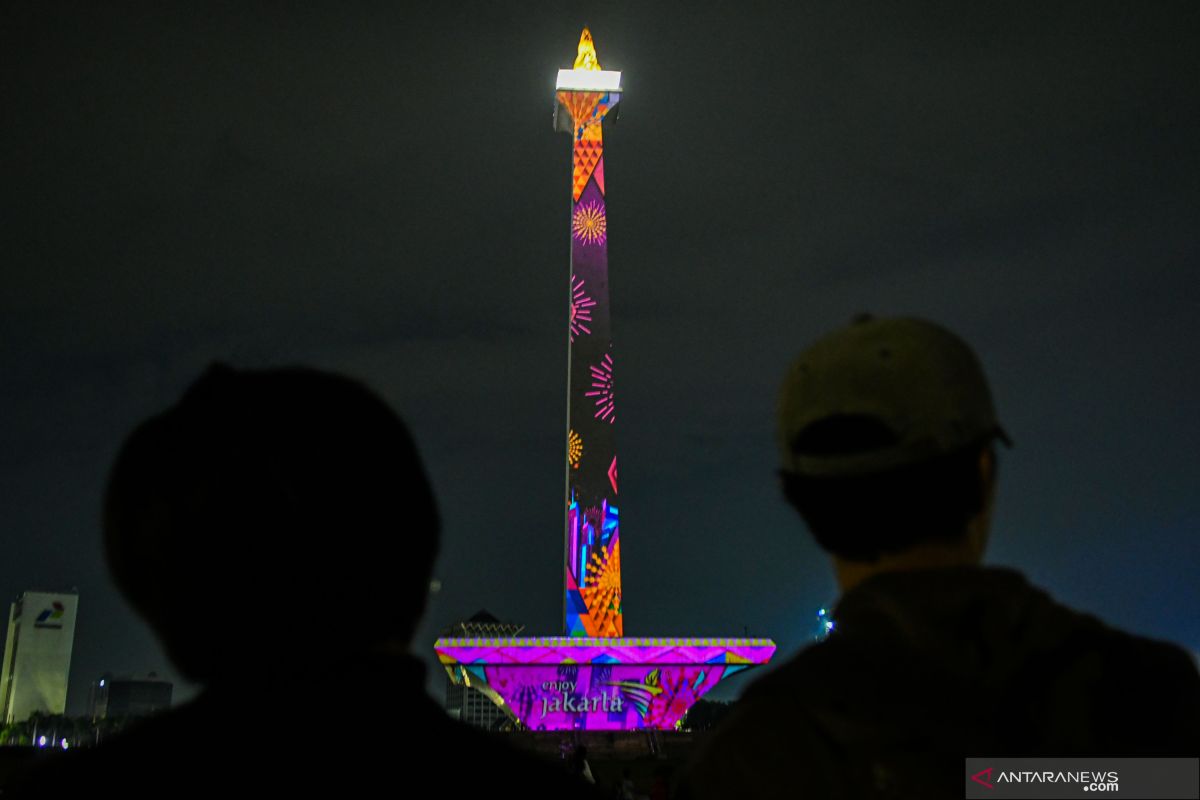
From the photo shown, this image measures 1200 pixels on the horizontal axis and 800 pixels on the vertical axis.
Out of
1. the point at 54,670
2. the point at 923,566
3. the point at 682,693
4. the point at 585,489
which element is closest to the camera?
the point at 923,566

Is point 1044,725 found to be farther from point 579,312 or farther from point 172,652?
point 579,312

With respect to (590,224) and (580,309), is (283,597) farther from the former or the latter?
(590,224)

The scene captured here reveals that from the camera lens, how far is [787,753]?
4.32ft

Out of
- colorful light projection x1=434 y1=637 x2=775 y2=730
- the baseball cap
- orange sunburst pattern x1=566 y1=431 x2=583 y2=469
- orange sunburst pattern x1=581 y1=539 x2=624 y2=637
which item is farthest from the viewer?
orange sunburst pattern x1=566 y1=431 x2=583 y2=469

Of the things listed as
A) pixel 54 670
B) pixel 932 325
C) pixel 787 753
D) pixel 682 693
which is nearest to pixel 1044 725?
pixel 787 753

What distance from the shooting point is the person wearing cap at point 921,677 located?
131 centimetres

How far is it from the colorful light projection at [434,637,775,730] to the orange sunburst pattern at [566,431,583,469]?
625cm

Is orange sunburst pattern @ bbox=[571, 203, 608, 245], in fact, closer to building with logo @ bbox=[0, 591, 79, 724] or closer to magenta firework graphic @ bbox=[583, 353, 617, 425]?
magenta firework graphic @ bbox=[583, 353, 617, 425]

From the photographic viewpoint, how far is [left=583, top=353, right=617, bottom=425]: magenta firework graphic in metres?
33.7

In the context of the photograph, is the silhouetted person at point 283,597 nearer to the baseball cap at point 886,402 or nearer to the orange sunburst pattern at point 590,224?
the baseball cap at point 886,402

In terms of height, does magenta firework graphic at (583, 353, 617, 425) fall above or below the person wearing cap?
above

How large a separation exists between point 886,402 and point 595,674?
94.8ft

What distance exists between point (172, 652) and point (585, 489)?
104 feet

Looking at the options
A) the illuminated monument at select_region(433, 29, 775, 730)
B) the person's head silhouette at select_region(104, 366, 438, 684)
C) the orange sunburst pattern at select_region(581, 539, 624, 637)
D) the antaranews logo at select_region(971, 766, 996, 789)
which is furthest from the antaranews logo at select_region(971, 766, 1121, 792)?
the orange sunburst pattern at select_region(581, 539, 624, 637)
